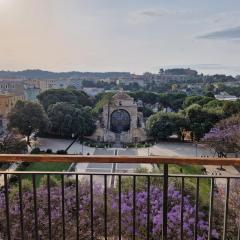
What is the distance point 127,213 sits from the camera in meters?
6.40

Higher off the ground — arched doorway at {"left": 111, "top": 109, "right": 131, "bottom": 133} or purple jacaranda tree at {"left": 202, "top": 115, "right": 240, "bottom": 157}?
purple jacaranda tree at {"left": 202, "top": 115, "right": 240, "bottom": 157}

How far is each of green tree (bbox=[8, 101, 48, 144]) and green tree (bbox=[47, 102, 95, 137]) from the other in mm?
2434

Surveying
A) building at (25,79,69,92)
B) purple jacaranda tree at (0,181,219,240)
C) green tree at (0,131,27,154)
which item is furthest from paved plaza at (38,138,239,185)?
building at (25,79,69,92)

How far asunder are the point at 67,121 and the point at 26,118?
3.66 metres

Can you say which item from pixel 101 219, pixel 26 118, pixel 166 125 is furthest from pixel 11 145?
pixel 101 219

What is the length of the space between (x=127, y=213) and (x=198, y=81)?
126021 mm

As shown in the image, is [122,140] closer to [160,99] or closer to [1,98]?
[1,98]

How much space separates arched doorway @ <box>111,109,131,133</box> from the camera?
1535 inches

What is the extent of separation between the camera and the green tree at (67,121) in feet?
101

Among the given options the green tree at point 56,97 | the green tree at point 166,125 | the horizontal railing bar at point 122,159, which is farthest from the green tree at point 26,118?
the horizontal railing bar at point 122,159

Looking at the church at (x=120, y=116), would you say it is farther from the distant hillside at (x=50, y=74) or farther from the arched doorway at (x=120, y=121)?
the distant hillside at (x=50, y=74)

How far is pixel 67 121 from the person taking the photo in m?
30.8

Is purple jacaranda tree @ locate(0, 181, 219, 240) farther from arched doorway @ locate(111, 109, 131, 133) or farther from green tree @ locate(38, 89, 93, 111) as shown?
green tree @ locate(38, 89, 93, 111)

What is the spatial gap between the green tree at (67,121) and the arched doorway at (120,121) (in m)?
7.15
